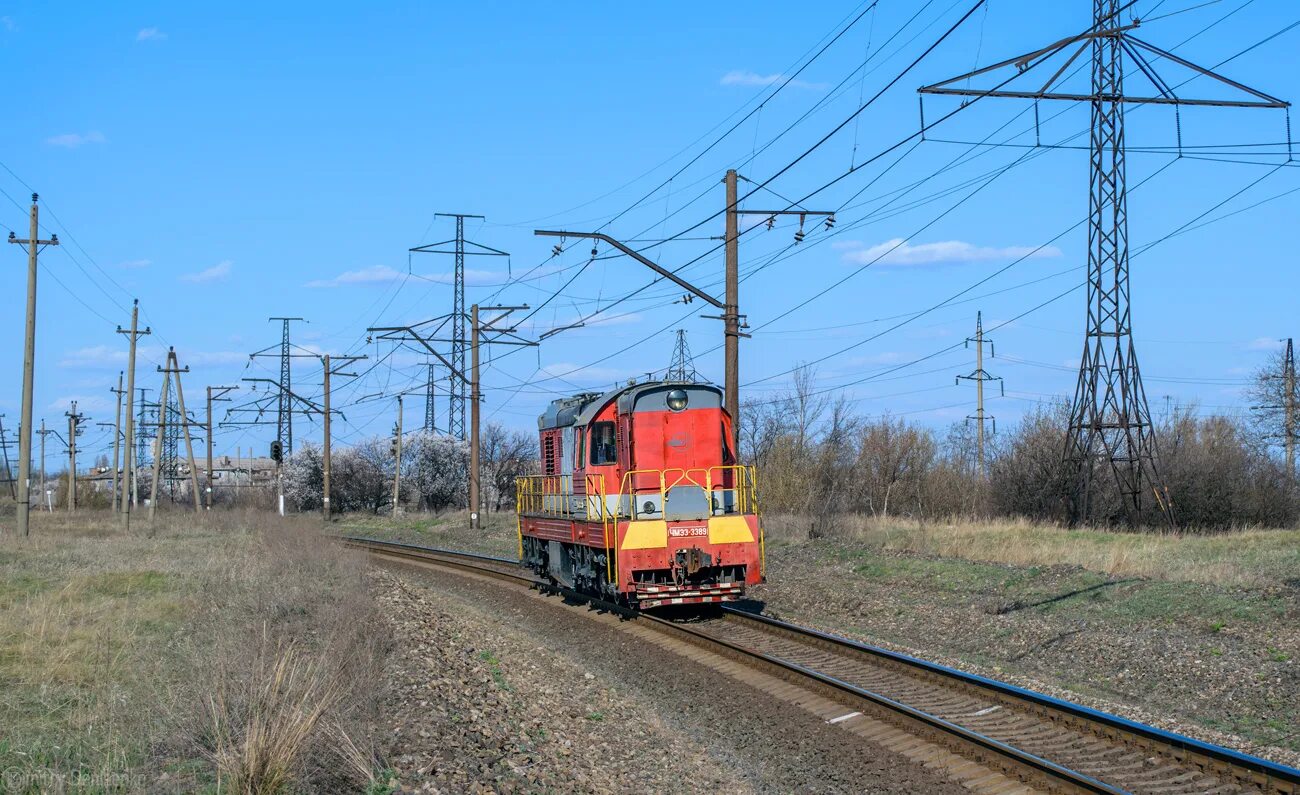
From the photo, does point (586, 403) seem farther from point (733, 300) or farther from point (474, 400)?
point (474, 400)

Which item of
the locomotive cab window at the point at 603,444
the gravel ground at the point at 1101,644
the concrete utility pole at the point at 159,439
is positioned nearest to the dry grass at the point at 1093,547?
the gravel ground at the point at 1101,644

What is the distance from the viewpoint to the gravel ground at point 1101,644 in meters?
10.5

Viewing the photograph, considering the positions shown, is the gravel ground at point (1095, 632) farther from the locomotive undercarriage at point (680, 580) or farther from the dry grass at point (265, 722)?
the dry grass at point (265, 722)

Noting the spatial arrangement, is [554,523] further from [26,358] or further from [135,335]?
[135,335]

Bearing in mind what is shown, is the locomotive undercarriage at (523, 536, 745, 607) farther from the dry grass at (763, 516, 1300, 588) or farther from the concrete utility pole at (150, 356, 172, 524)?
the concrete utility pole at (150, 356, 172, 524)

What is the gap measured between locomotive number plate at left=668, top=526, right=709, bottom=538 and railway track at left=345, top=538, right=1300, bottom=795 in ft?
6.52

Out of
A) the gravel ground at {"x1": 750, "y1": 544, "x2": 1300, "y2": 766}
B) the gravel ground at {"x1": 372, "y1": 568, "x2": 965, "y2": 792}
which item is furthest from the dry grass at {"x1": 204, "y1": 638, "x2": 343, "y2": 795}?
the gravel ground at {"x1": 750, "y1": 544, "x2": 1300, "y2": 766}

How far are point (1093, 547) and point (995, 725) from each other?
1574 centimetres

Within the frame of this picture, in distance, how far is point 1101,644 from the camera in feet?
44.4

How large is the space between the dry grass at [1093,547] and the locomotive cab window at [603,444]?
8.74 m

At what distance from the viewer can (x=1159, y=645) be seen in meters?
13.1

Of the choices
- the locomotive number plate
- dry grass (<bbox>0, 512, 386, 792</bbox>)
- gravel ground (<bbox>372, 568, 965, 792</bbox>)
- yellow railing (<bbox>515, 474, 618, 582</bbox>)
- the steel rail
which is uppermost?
yellow railing (<bbox>515, 474, 618, 582</bbox>)

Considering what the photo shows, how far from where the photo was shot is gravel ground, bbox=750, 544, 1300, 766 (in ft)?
34.6

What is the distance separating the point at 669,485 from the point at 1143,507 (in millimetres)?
22108
